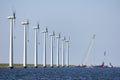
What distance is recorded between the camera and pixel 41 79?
145250 millimetres

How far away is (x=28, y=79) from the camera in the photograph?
5595 inches

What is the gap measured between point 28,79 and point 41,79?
14.2 feet

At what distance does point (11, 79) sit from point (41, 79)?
7827 mm

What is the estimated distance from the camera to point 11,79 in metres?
142

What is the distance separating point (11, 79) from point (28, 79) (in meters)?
4.02
